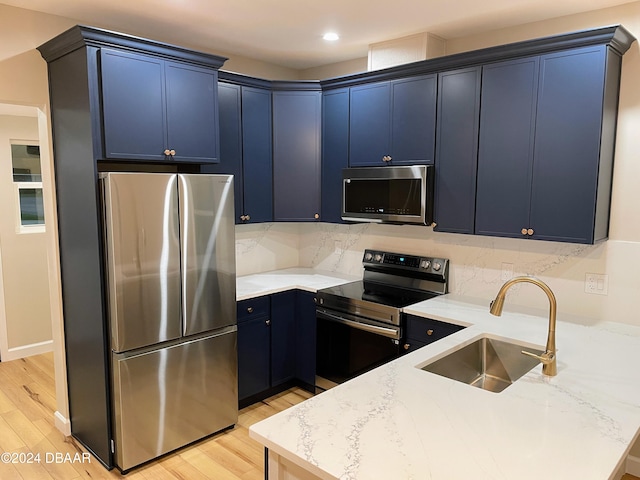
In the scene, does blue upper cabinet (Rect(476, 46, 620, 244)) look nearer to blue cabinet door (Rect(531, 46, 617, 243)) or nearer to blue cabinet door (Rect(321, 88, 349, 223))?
blue cabinet door (Rect(531, 46, 617, 243))

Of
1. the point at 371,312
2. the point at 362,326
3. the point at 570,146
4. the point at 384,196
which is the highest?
the point at 570,146

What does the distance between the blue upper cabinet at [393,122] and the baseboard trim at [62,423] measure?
2690 mm

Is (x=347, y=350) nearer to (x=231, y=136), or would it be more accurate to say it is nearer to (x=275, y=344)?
(x=275, y=344)

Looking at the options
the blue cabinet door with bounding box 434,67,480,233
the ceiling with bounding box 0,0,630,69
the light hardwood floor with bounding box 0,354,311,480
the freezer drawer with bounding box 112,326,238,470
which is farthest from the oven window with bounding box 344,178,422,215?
the light hardwood floor with bounding box 0,354,311,480

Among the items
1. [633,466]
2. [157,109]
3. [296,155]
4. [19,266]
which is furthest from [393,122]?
[19,266]

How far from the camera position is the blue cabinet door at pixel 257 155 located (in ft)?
11.8

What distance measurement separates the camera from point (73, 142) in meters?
2.73

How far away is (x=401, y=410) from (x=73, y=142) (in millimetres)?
2333

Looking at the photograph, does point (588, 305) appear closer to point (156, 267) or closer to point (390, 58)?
point (390, 58)

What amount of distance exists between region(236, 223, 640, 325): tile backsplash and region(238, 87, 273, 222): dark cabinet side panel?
1.25 ft

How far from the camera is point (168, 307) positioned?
2807mm

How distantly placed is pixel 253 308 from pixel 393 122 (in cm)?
167

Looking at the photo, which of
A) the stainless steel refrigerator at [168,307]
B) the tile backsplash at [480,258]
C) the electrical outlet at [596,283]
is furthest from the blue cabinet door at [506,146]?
the stainless steel refrigerator at [168,307]

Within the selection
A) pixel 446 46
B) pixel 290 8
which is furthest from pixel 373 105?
pixel 290 8
